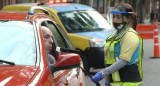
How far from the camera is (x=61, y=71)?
5141 mm

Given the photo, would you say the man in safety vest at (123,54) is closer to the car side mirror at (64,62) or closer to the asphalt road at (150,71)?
the car side mirror at (64,62)

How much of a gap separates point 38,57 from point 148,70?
1041 centimetres

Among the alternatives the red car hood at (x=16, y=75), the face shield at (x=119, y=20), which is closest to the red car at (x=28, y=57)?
the red car hood at (x=16, y=75)

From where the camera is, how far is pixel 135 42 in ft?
17.3

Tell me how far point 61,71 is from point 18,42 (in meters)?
0.49

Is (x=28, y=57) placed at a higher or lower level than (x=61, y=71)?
higher

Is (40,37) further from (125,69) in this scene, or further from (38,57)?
(125,69)

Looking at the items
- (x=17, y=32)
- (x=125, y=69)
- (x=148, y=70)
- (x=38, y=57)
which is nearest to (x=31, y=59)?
(x=38, y=57)

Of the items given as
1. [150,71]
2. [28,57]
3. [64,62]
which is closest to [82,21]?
[150,71]

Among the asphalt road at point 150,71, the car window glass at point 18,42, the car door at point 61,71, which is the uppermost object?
the car window glass at point 18,42

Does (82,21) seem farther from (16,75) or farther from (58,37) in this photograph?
(16,75)

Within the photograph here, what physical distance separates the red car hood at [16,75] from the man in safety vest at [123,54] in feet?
3.49

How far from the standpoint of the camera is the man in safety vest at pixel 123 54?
5266 millimetres

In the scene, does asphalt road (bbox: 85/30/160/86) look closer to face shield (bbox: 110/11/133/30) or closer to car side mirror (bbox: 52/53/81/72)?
face shield (bbox: 110/11/133/30)
